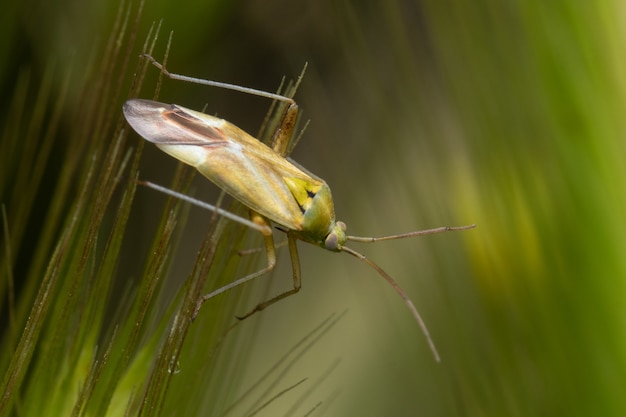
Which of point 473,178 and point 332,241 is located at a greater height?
point 473,178

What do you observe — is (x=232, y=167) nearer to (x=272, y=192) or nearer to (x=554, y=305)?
(x=272, y=192)

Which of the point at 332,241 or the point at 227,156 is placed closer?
the point at 227,156

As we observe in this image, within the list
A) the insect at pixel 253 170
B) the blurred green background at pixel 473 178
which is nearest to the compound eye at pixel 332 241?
the insect at pixel 253 170

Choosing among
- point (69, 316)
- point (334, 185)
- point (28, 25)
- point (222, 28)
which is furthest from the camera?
point (334, 185)

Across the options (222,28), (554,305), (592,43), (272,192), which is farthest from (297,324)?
(592,43)

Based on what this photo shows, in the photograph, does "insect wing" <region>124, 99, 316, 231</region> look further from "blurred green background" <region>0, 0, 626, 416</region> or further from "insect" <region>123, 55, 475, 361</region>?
"blurred green background" <region>0, 0, 626, 416</region>

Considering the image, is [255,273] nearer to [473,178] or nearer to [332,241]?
[332,241]

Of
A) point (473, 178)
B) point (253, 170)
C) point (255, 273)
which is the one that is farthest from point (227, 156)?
point (473, 178)
